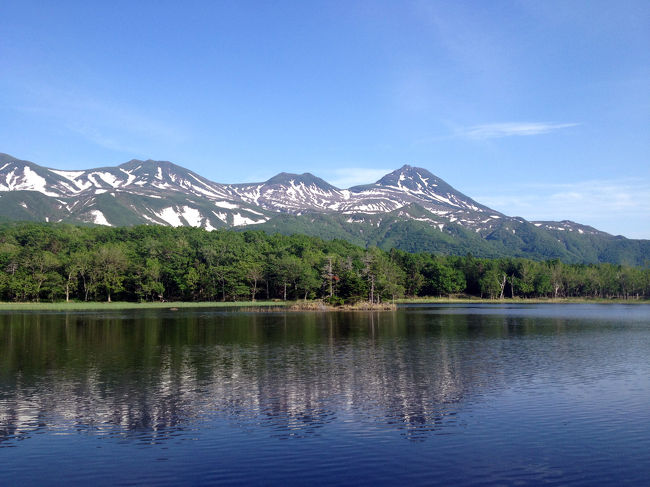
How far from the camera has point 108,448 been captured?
755 inches

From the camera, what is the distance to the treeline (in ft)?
419

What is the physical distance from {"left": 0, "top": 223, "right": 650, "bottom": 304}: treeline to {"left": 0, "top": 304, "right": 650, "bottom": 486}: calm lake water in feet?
246

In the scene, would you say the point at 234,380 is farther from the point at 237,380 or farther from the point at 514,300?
the point at 514,300

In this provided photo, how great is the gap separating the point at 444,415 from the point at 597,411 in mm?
7321

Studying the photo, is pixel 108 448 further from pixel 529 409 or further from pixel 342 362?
pixel 342 362

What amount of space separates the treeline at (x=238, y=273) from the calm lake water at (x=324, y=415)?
74.9 meters

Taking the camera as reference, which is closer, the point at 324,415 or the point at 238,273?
the point at 324,415

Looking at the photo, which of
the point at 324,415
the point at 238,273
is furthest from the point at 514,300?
the point at 324,415

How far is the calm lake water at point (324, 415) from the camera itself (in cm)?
1702

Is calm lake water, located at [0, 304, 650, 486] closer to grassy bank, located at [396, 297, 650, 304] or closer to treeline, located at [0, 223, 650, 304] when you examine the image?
treeline, located at [0, 223, 650, 304]

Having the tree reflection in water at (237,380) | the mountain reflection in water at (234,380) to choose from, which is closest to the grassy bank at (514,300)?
the tree reflection in water at (237,380)

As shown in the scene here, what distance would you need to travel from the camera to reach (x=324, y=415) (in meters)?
23.7

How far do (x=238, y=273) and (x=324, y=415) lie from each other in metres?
121

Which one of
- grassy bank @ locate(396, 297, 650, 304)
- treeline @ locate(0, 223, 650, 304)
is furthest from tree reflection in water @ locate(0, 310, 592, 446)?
grassy bank @ locate(396, 297, 650, 304)
